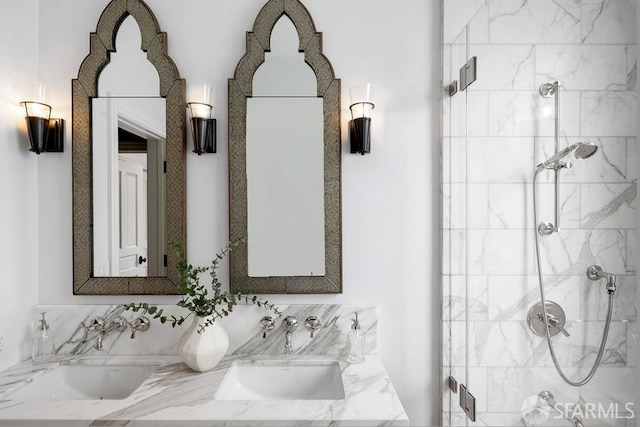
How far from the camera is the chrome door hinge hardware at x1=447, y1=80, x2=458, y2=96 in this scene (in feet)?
5.47

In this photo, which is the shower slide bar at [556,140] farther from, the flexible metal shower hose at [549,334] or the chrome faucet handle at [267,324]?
the chrome faucet handle at [267,324]

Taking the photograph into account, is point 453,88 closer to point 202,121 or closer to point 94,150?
point 202,121

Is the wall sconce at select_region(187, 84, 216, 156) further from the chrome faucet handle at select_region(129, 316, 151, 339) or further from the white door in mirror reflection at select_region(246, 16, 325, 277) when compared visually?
the chrome faucet handle at select_region(129, 316, 151, 339)

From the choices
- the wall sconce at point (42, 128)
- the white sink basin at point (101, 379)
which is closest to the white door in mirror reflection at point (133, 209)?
the wall sconce at point (42, 128)

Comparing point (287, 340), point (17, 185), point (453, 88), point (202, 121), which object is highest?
point (453, 88)

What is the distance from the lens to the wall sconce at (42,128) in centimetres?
168

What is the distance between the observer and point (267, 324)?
1.74 meters

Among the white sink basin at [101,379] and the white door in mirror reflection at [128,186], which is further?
the white door in mirror reflection at [128,186]

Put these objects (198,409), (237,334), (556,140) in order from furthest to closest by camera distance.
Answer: (237,334), (198,409), (556,140)

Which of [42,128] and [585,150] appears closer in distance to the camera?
[585,150]

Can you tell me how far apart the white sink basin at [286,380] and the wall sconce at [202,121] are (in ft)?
2.77

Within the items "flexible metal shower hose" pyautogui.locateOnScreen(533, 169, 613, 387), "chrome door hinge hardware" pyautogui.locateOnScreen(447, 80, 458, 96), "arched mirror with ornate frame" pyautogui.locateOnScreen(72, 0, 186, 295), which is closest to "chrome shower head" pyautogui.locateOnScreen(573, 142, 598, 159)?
"flexible metal shower hose" pyautogui.locateOnScreen(533, 169, 613, 387)

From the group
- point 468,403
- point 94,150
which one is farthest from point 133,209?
point 468,403

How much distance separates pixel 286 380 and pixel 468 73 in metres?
1.29
